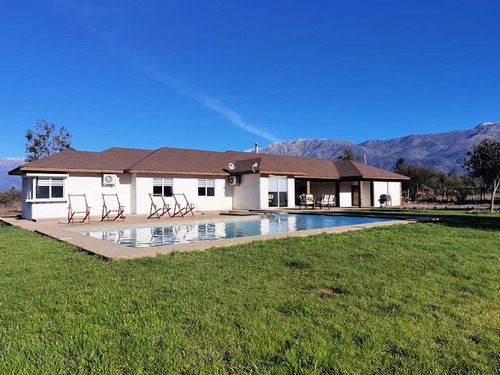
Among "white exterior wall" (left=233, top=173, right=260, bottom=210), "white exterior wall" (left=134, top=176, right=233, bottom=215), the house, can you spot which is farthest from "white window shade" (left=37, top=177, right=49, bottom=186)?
"white exterior wall" (left=233, top=173, right=260, bottom=210)

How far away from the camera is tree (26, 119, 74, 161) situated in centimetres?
3681

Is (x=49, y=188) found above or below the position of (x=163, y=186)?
below

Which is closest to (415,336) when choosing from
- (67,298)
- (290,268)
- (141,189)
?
(290,268)

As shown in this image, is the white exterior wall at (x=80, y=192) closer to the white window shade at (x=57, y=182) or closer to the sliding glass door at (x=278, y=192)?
the white window shade at (x=57, y=182)

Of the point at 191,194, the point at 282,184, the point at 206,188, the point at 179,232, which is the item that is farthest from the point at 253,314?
the point at 282,184

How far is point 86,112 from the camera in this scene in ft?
115

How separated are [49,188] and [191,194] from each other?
8.23 m

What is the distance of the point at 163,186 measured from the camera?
2156cm

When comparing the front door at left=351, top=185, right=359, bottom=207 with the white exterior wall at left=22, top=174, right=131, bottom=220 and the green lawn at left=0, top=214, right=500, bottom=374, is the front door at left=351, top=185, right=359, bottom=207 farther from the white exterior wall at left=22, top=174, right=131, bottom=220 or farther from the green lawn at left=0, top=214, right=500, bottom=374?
the green lawn at left=0, top=214, right=500, bottom=374

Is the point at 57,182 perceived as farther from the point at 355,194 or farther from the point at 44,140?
the point at 44,140

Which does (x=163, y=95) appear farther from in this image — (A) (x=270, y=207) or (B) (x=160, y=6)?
(A) (x=270, y=207)

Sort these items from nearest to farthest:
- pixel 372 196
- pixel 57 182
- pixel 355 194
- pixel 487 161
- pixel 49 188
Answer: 1. pixel 49 188
2. pixel 57 182
3. pixel 487 161
4. pixel 372 196
5. pixel 355 194

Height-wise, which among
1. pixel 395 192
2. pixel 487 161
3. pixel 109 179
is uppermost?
pixel 487 161

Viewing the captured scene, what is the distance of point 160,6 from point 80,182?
10914 millimetres
